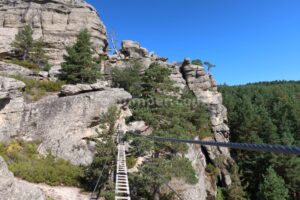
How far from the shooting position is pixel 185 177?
15.0m

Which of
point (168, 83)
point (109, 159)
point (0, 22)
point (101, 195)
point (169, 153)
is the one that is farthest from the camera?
point (0, 22)

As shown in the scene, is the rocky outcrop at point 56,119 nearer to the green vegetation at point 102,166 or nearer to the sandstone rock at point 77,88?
the sandstone rock at point 77,88

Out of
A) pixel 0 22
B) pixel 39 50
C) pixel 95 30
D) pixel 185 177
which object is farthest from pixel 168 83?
pixel 0 22

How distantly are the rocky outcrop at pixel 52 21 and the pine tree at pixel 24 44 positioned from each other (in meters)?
3.30

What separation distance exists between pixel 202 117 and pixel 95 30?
71.1 feet

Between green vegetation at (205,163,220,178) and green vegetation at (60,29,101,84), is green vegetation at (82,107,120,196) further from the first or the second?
green vegetation at (205,163,220,178)

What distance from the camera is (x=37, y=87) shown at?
877 inches

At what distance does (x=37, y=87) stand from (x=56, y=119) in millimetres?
5931

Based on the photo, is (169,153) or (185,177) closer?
(185,177)

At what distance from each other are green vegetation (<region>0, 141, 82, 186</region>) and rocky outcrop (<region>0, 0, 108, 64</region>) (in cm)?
2071

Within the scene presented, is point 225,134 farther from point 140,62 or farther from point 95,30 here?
point 95,30

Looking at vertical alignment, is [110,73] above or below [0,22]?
below

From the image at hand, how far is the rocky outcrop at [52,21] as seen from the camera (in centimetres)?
3562

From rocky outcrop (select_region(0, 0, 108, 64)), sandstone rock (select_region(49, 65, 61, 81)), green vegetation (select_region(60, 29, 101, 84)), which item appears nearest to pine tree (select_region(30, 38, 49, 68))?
rocky outcrop (select_region(0, 0, 108, 64))
